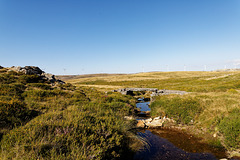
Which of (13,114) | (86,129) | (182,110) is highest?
(13,114)

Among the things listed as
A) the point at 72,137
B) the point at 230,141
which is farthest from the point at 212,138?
the point at 72,137

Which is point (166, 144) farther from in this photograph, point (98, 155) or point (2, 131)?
point (2, 131)

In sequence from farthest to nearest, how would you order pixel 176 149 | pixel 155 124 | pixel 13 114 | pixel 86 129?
1. pixel 155 124
2. pixel 176 149
3. pixel 13 114
4. pixel 86 129

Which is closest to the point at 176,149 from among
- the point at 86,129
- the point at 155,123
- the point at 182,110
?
the point at 155,123

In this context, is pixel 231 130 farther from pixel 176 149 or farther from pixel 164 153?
pixel 164 153

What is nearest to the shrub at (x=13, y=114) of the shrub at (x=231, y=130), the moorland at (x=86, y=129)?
the moorland at (x=86, y=129)

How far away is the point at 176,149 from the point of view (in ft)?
28.2

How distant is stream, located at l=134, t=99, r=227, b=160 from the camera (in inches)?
305

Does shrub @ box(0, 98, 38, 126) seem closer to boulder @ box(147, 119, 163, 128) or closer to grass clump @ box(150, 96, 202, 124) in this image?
boulder @ box(147, 119, 163, 128)

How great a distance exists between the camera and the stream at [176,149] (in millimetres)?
7754

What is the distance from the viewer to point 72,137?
527 cm

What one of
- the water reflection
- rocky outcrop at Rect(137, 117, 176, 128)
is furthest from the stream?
rocky outcrop at Rect(137, 117, 176, 128)

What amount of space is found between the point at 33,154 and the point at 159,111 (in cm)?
1333

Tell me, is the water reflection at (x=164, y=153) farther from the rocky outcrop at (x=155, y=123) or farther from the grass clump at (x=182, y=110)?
the grass clump at (x=182, y=110)
